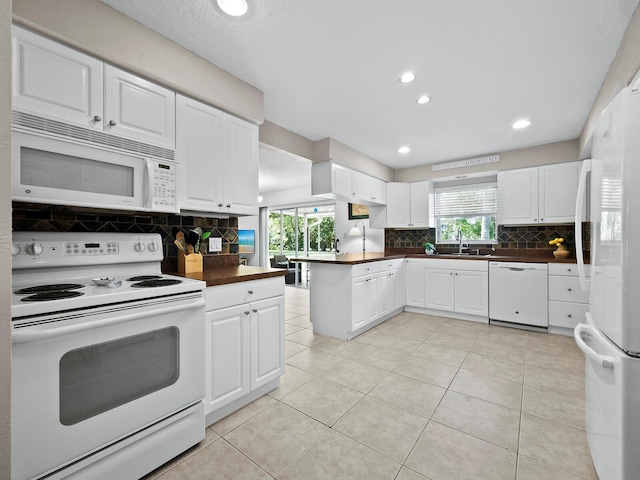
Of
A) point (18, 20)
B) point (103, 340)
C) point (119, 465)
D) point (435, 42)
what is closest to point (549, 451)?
point (119, 465)

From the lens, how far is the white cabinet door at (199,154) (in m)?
1.98

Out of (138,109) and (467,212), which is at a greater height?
(138,109)

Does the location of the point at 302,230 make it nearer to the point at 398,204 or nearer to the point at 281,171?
the point at 281,171

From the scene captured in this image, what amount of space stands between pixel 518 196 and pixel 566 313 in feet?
5.25

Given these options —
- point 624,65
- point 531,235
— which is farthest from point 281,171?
point 624,65

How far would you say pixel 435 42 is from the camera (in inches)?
76.0

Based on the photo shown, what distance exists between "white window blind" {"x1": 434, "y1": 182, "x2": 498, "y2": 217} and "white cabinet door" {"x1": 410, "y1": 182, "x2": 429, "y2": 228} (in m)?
0.37

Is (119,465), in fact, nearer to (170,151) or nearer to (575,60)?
(170,151)

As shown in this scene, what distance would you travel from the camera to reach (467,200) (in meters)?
4.77

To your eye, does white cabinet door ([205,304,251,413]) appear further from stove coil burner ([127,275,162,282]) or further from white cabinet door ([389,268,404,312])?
white cabinet door ([389,268,404,312])

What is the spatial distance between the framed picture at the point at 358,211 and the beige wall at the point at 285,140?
2.15 metres

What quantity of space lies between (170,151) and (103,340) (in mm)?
1202

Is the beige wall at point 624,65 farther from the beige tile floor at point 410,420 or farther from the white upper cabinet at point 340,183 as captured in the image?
the white upper cabinet at point 340,183

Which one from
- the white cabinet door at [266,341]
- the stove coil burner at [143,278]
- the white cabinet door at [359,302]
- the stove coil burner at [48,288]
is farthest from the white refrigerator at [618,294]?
the stove coil burner at [48,288]
